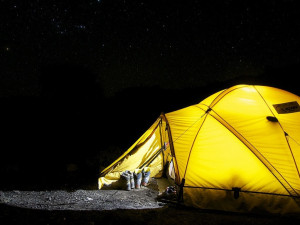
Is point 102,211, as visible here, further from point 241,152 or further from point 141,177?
point 241,152

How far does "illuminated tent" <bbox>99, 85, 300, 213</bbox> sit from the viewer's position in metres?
5.30

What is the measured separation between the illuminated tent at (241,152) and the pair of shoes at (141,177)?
Answer: 1.57 metres

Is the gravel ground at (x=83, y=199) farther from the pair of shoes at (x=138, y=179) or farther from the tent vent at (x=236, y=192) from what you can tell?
the tent vent at (x=236, y=192)

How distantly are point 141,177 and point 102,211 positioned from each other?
2.09 m

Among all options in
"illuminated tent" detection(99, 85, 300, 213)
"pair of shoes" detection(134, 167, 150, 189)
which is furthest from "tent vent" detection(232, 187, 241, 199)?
"pair of shoes" detection(134, 167, 150, 189)

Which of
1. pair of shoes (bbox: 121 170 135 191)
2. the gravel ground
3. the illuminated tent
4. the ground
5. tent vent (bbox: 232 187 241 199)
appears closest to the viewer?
the ground

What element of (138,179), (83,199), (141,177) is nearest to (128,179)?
(138,179)

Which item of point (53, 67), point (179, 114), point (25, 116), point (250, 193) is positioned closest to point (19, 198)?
point (179, 114)

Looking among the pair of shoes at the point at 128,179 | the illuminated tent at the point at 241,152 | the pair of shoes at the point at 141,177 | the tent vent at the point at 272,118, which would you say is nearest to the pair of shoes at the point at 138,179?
the pair of shoes at the point at 141,177

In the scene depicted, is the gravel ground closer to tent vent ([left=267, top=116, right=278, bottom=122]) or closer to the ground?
the ground

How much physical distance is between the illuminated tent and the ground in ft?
1.10

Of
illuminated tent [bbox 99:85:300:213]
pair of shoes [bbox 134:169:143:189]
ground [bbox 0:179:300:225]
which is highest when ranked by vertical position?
illuminated tent [bbox 99:85:300:213]

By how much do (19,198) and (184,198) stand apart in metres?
4.27

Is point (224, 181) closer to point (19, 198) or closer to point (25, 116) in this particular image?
point (19, 198)
